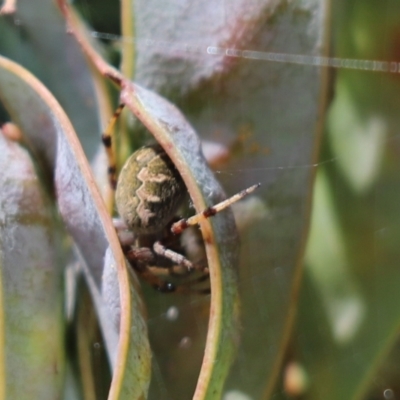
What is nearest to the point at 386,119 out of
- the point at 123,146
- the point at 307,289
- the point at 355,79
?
the point at 355,79

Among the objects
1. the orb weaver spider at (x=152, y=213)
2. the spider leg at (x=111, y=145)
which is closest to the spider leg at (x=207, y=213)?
the orb weaver spider at (x=152, y=213)

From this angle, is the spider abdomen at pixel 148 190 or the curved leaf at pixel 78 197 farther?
the spider abdomen at pixel 148 190

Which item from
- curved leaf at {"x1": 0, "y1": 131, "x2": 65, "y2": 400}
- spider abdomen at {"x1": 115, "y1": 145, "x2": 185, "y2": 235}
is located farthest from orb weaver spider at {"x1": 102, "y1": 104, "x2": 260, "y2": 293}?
curved leaf at {"x1": 0, "y1": 131, "x2": 65, "y2": 400}

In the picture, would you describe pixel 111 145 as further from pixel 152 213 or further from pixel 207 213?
pixel 207 213

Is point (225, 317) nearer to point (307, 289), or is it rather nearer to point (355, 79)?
point (307, 289)

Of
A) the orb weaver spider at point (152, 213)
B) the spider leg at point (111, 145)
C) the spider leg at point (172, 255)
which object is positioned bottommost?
the spider leg at point (172, 255)

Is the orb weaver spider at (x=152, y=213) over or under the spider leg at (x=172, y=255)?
over

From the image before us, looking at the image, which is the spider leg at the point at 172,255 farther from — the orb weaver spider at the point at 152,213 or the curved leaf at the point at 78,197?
the curved leaf at the point at 78,197

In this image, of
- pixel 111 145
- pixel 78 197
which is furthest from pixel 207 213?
pixel 111 145
